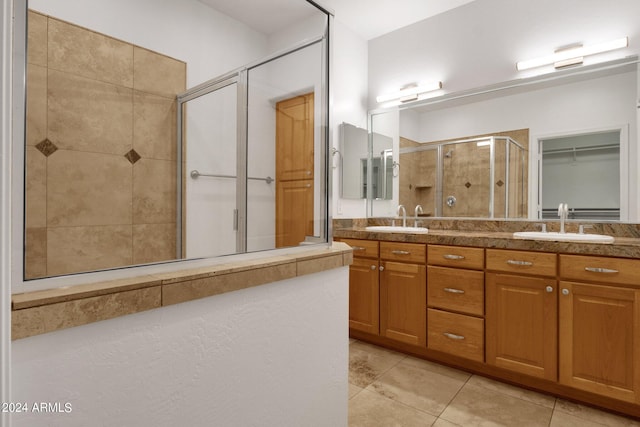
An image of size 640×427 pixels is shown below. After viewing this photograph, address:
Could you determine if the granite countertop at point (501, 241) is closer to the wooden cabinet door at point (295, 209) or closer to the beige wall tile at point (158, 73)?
the wooden cabinet door at point (295, 209)

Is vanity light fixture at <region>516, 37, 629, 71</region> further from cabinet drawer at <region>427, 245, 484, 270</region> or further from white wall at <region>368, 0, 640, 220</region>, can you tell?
cabinet drawer at <region>427, 245, 484, 270</region>

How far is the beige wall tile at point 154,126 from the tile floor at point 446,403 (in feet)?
5.09

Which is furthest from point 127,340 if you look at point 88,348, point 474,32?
point 474,32

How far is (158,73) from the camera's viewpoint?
4.03ft

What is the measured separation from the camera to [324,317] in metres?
1.15

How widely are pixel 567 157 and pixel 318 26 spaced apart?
6.48 feet

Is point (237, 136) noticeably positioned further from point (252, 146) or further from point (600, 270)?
point (600, 270)

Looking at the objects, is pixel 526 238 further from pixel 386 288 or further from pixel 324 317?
pixel 324 317

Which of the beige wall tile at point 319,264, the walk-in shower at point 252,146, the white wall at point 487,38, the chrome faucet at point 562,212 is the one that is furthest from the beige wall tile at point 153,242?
the white wall at point 487,38

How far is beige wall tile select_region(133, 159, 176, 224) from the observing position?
3.63 feet

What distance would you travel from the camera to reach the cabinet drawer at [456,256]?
2.04 metres

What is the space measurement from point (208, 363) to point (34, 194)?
0.52m

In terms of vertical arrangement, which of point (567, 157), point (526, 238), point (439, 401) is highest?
point (567, 157)

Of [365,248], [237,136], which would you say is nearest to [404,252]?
[365,248]
